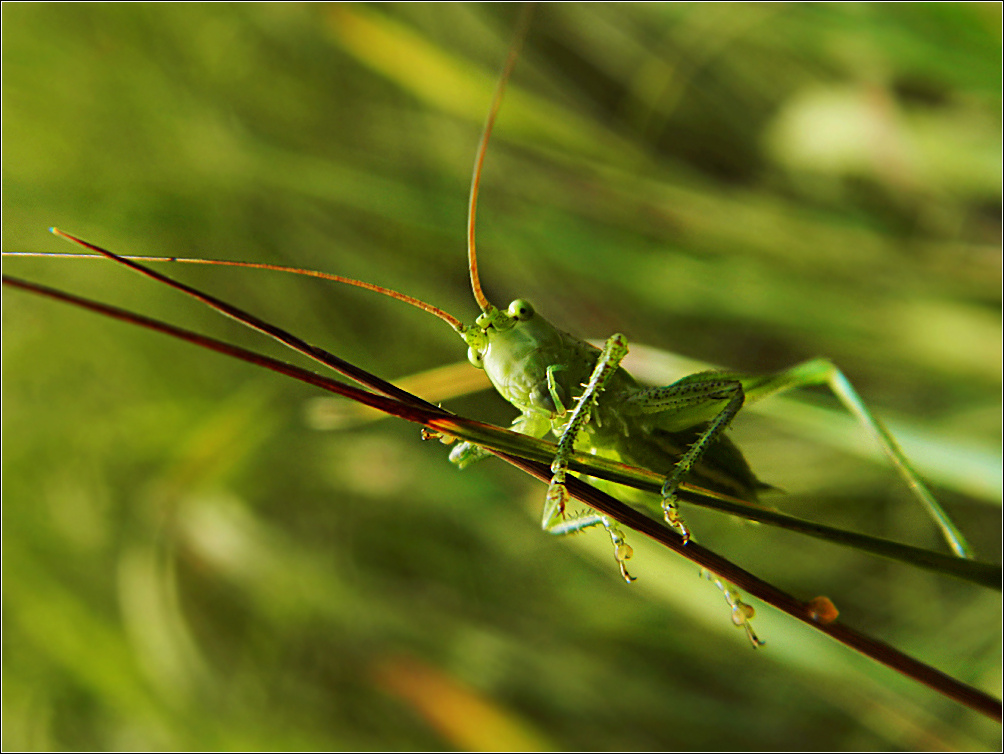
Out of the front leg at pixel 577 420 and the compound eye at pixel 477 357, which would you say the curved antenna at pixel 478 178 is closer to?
the compound eye at pixel 477 357

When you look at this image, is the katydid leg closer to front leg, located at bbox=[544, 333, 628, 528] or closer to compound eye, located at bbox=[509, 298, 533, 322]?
front leg, located at bbox=[544, 333, 628, 528]

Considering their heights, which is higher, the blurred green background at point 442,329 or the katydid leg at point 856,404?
the blurred green background at point 442,329

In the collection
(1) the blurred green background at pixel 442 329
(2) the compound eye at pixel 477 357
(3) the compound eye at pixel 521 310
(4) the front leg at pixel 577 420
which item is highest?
(1) the blurred green background at pixel 442 329

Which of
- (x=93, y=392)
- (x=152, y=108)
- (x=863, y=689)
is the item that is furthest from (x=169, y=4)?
(x=863, y=689)

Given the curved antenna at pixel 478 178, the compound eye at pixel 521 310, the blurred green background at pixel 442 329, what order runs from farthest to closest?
the blurred green background at pixel 442 329, the compound eye at pixel 521 310, the curved antenna at pixel 478 178

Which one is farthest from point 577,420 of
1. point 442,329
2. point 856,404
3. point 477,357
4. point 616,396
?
point 442,329

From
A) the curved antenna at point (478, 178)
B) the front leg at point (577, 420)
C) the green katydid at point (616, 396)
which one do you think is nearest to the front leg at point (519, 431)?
the green katydid at point (616, 396)

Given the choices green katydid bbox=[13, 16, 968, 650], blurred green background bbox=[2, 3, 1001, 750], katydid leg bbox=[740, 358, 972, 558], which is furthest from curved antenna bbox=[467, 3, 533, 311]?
blurred green background bbox=[2, 3, 1001, 750]

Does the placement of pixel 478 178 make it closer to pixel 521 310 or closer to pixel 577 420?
pixel 521 310
